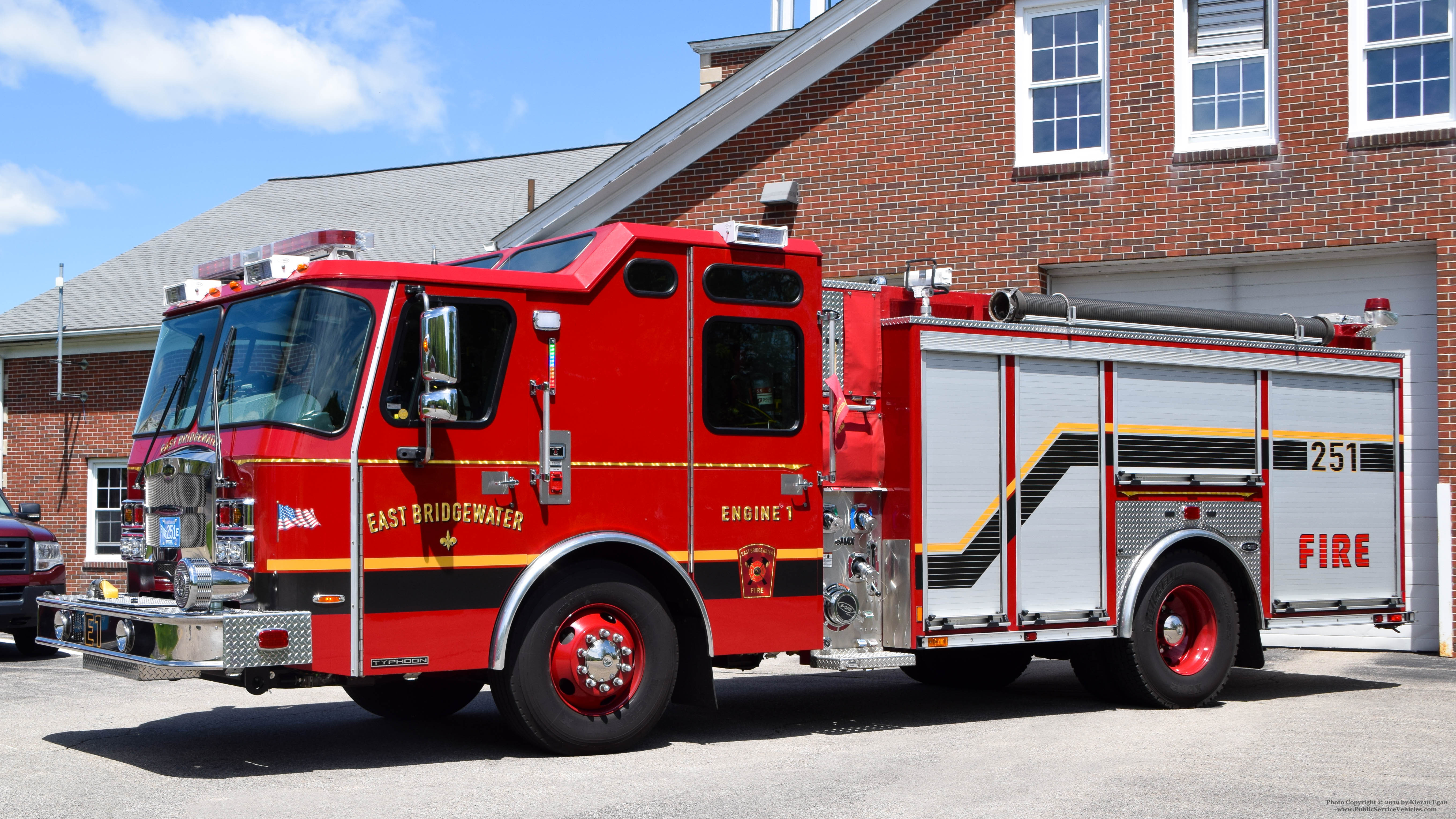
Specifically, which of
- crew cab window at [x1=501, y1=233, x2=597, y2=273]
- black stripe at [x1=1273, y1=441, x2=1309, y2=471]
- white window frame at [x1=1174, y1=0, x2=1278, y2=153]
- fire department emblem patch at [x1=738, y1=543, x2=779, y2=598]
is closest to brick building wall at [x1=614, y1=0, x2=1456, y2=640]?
white window frame at [x1=1174, y1=0, x2=1278, y2=153]

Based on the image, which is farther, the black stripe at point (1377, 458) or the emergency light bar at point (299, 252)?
the black stripe at point (1377, 458)

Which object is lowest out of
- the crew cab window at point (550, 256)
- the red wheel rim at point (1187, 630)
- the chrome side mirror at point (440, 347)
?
the red wheel rim at point (1187, 630)

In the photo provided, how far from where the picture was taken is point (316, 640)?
688cm

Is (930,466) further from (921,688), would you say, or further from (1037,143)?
(1037,143)

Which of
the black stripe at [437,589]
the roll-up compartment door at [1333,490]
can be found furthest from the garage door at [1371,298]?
the black stripe at [437,589]

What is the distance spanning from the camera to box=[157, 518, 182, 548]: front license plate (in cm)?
739

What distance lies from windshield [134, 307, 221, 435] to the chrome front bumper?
4.10 ft

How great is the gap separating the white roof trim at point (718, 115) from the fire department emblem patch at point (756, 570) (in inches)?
349

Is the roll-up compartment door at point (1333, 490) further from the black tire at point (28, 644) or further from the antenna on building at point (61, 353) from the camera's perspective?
the antenna on building at point (61, 353)

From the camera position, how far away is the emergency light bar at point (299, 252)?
7.41 m

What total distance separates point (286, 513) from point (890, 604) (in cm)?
359

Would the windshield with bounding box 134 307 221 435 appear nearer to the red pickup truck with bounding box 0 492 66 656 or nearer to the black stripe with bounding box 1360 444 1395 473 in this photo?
the red pickup truck with bounding box 0 492 66 656

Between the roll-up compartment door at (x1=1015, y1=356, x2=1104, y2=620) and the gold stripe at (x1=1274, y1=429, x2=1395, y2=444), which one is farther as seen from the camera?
the gold stripe at (x1=1274, y1=429, x2=1395, y2=444)

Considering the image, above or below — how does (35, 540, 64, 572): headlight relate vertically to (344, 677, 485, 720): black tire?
above
